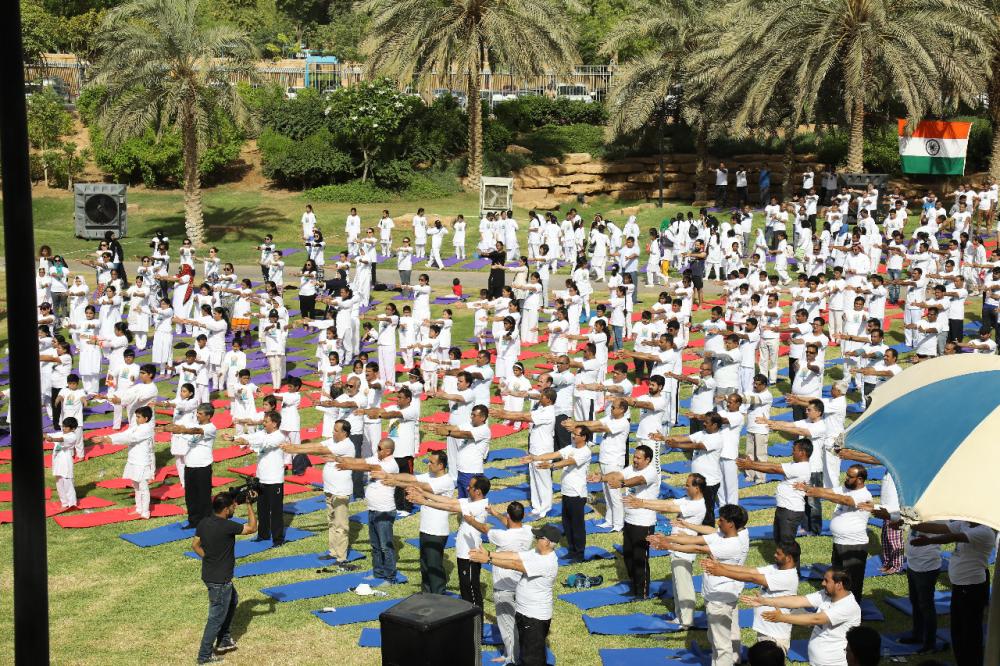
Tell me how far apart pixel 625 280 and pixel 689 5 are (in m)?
20.0

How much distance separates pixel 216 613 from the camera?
39.5 ft

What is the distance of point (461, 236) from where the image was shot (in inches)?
1362

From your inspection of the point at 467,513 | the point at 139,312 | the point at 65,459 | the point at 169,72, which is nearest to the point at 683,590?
the point at 467,513

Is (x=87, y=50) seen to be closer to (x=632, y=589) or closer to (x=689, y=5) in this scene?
(x=689, y=5)

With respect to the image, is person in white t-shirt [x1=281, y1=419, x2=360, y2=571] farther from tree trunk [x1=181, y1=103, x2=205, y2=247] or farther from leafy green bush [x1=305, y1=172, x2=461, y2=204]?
leafy green bush [x1=305, y1=172, x2=461, y2=204]

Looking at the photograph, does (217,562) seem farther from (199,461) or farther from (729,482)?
(729,482)

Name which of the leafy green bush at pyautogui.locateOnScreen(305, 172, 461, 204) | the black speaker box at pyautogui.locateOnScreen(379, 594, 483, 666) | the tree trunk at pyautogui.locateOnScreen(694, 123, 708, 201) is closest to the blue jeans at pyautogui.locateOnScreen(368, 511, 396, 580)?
the black speaker box at pyautogui.locateOnScreen(379, 594, 483, 666)

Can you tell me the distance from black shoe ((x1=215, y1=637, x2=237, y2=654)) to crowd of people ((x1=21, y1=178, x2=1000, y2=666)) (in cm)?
148

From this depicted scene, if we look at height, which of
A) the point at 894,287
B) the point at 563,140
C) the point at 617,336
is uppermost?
the point at 563,140

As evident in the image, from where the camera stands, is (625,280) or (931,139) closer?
(625,280)

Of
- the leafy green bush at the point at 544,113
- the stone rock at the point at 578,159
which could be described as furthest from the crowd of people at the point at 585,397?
the leafy green bush at the point at 544,113

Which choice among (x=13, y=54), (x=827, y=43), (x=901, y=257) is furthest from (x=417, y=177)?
(x=13, y=54)

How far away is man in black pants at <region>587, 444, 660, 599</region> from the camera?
13.1 metres

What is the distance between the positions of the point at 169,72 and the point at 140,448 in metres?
21.4
